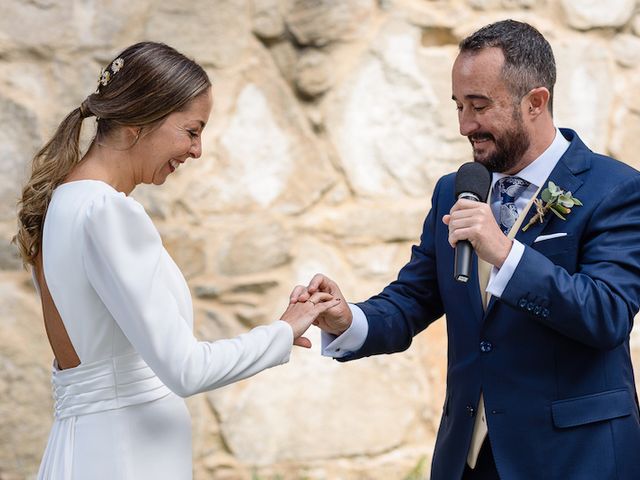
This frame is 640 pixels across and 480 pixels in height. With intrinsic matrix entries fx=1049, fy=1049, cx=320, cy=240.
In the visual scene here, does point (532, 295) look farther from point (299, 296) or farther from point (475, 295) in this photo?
point (299, 296)

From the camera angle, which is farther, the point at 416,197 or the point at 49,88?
the point at 416,197

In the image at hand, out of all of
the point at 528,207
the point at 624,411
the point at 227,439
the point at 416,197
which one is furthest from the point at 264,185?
the point at 624,411

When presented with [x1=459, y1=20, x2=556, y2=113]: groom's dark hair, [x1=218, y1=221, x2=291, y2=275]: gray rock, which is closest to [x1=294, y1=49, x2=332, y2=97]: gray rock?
[x1=218, y1=221, x2=291, y2=275]: gray rock

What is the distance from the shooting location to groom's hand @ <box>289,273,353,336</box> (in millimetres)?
2982

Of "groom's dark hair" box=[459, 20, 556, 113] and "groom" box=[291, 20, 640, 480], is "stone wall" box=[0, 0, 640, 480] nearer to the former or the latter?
"groom" box=[291, 20, 640, 480]

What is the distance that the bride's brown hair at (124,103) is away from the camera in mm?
2619

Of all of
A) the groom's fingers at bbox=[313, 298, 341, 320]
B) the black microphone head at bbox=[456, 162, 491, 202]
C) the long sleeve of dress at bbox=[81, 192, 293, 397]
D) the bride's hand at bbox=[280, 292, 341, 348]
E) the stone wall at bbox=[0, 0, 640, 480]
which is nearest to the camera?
the long sleeve of dress at bbox=[81, 192, 293, 397]

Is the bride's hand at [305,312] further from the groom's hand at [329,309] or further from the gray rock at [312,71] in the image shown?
the gray rock at [312,71]

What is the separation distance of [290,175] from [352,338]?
1575 millimetres

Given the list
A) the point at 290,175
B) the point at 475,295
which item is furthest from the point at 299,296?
the point at 290,175

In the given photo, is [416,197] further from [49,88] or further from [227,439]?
[49,88]

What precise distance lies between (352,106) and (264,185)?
0.52 m

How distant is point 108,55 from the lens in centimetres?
429

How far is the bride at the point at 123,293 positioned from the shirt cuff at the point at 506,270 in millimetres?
533
